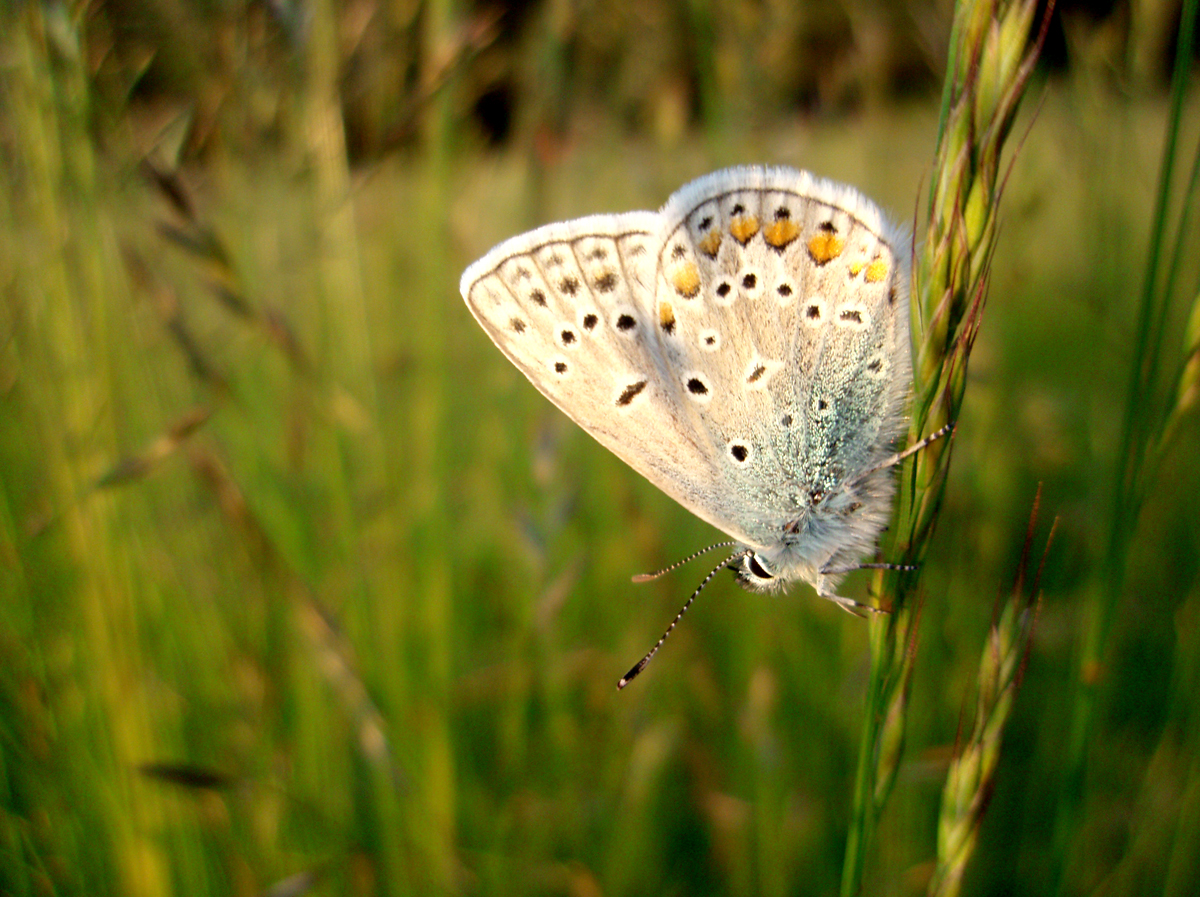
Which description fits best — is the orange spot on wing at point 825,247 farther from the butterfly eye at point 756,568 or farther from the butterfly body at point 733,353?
the butterfly eye at point 756,568

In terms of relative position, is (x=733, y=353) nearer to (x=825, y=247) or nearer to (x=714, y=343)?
(x=714, y=343)

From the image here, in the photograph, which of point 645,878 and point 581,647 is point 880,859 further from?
point 581,647

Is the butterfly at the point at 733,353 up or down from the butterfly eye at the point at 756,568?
up

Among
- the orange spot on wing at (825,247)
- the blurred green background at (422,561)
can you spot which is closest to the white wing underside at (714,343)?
the orange spot on wing at (825,247)

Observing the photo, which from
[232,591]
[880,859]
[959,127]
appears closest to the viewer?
[959,127]

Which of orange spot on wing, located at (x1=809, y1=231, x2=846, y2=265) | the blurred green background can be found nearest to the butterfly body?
orange spot on wing, located at (x1=809, y1=231, x2=846, y2=265)

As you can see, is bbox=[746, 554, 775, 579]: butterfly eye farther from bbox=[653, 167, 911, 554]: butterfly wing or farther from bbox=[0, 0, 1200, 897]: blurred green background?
bbox=[0, 0, 1200, 897]: blurred green background

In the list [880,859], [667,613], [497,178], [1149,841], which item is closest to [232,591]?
[667,613]
